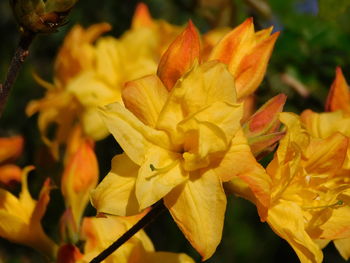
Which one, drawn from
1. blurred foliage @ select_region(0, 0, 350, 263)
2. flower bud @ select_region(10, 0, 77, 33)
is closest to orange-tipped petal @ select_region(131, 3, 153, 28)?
blurred foliage @ select_region(0, 0, 350, 263)

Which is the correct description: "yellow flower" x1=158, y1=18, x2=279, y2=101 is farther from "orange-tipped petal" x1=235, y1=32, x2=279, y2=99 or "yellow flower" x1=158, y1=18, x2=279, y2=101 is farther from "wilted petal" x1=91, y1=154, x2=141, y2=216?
"wilted petal" x1=91, y1=154, x2=141, y2=216

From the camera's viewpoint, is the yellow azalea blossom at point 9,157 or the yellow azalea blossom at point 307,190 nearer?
the yellow azalea blossom at point 307,190

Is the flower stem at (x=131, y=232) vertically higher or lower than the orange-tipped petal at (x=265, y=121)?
lower

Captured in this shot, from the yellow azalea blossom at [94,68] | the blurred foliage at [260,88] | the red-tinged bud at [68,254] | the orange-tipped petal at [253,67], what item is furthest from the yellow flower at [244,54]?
the yellow azalea blossom at [94,68]

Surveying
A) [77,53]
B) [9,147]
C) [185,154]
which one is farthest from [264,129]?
[77,53]

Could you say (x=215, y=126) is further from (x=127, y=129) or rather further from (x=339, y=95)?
(x=339, y=95)

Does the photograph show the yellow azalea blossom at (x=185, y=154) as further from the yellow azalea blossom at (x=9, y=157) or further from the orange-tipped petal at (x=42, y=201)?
the yellow azalea blossom at (x=9, y=157)
